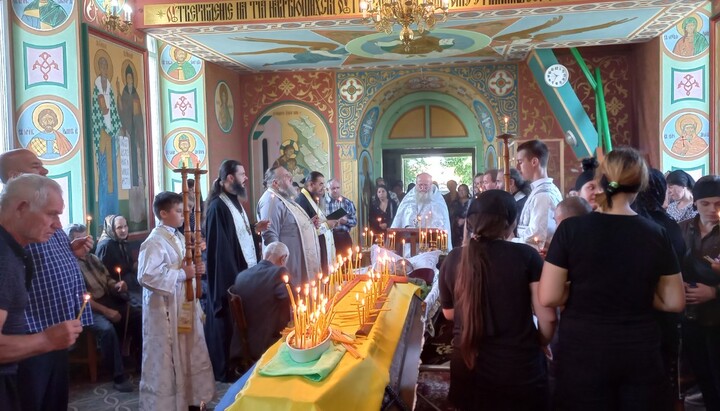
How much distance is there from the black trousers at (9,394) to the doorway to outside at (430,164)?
451 inches

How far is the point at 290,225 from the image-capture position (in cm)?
609

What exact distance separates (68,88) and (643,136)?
9.34m

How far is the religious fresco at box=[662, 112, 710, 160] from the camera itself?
9.24m

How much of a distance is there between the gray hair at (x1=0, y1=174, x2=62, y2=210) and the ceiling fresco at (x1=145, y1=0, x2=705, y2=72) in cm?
602

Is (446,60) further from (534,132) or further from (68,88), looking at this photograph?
(68,88)

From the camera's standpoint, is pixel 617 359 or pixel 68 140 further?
pixel 68 140

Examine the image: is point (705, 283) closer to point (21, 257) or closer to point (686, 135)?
point (21, 257)

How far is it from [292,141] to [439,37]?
4.20m

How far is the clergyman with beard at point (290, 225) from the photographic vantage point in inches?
236

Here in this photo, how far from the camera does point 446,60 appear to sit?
11156 mm

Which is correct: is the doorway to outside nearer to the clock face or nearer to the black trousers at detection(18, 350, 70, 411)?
the clock face

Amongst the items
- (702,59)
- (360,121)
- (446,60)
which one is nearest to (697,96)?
(702,59)

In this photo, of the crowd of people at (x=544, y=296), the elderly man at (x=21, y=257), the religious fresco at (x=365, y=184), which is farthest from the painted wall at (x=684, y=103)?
the elderly man at (x=21, y=257)

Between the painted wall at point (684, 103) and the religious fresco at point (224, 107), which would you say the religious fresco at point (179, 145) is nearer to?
the religious fresco at point (224, 107)
